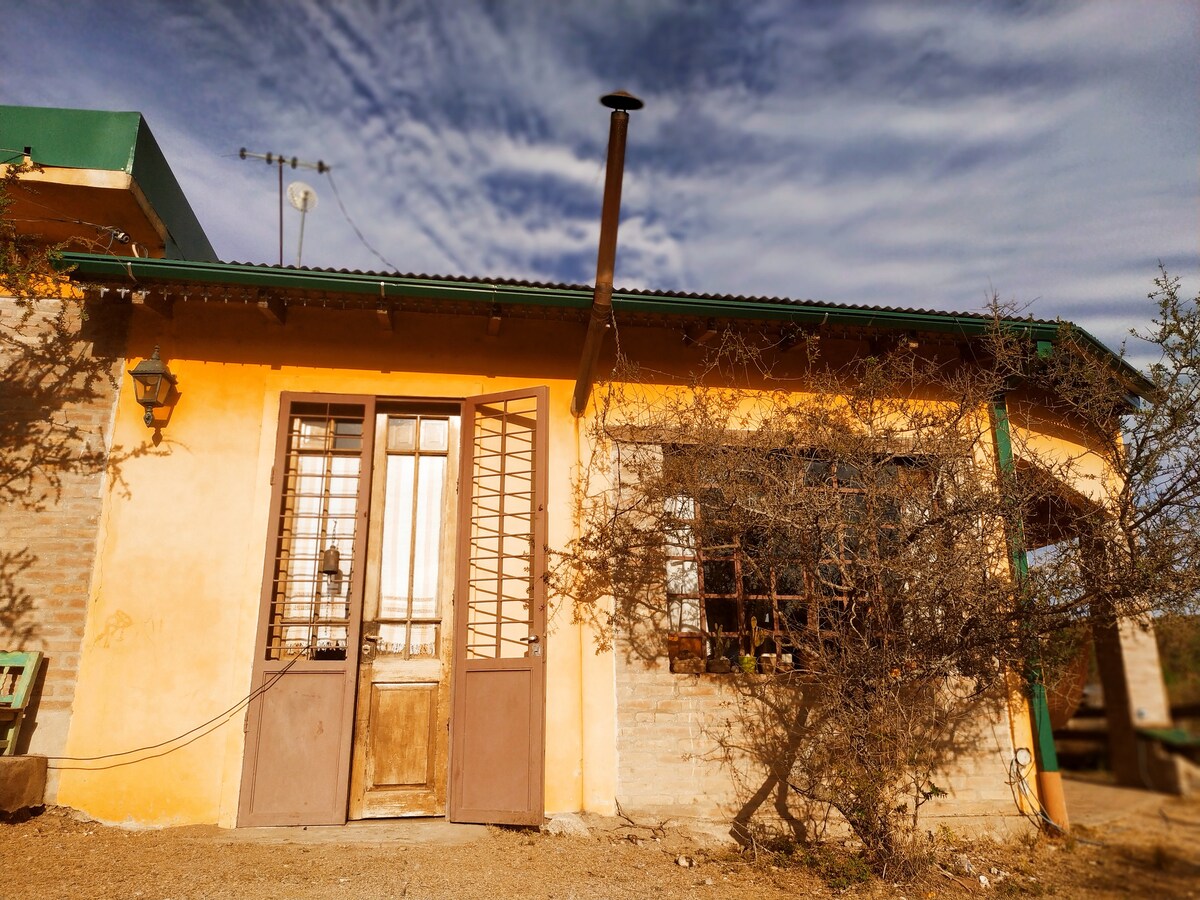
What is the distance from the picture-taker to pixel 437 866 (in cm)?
448

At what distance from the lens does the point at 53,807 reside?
501cm

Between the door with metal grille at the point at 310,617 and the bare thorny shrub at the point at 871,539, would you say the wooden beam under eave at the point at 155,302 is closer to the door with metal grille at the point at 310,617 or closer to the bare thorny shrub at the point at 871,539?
the door with metal grille at the point at 310,617

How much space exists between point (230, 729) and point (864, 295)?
582 centimetres

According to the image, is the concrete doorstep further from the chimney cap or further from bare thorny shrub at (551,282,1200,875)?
the chimney cap

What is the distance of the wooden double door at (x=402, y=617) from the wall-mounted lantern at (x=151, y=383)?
849 mm

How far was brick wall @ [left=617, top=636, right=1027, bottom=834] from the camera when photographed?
5375mm

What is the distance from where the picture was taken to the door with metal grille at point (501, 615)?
16.9 ft

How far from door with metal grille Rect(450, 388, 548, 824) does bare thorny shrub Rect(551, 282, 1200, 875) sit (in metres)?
0.37

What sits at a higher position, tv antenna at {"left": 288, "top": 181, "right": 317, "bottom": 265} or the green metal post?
tv antenna at {"left": 288, "top": 181, "right": 317, "bottom": 265}

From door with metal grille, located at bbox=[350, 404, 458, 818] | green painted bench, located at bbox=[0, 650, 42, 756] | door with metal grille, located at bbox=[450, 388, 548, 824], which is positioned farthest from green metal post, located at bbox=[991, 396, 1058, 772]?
green painted bench, located at bbox=[0, 650, 42, 756]

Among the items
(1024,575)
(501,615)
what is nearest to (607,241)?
(501,615)

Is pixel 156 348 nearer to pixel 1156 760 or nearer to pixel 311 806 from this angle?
pixel 311 806

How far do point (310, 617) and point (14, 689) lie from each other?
185cm

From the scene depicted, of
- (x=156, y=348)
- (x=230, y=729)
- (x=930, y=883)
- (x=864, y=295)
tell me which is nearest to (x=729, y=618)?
(x=930, y=883)
